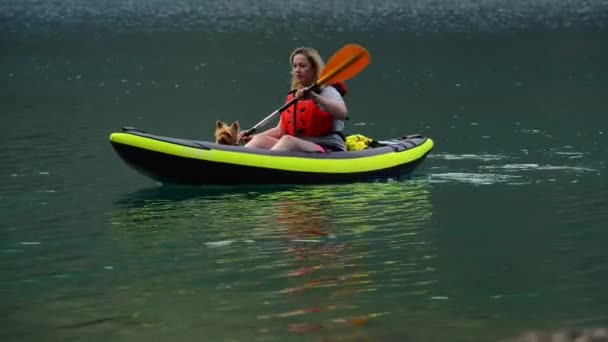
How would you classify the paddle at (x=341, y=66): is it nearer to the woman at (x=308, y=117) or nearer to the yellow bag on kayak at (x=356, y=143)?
the woman at (x=308, y=117)

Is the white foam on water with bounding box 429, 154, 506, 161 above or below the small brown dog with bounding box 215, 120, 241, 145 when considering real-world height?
below

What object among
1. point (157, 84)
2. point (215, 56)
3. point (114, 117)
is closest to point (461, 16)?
point (215, 56)

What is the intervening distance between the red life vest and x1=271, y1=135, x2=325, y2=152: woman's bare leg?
19 centimetres

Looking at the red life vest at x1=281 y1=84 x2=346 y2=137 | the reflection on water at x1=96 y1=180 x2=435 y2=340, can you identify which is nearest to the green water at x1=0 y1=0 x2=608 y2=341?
the reflection on water at x1=96 y1=180 x2=435 y2=340

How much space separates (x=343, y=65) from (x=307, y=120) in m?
0.62

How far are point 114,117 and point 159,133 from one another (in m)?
2.61

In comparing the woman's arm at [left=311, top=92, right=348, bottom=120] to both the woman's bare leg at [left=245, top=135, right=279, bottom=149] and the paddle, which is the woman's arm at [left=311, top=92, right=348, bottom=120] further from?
the woman's bare leg at [left=245, top=135, right=279, bottom=149]

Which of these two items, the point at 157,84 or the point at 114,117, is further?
the point at 157,84

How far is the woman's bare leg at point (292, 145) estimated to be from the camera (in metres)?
11.6

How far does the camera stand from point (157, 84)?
25.9 meters

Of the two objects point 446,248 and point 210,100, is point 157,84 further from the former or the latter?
point 446,248

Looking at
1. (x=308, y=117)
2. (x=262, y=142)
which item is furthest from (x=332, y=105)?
(x=262, y=142)

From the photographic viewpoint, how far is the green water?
702 cm

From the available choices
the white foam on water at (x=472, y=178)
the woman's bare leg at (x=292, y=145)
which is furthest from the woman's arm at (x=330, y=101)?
the white foam on water at (x=472, y=178)
